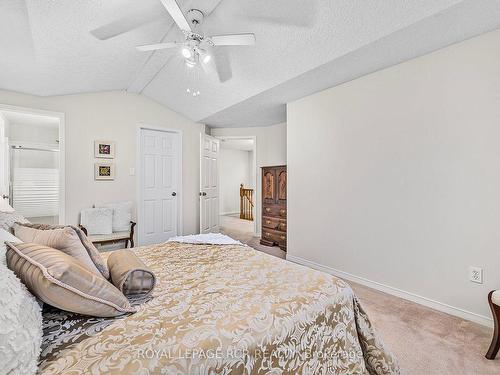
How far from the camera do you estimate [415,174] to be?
246cm

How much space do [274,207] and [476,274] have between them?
103 inches

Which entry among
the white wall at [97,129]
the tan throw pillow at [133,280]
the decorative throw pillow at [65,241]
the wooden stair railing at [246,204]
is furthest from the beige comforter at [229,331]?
the wooden stair railing at [246,204]

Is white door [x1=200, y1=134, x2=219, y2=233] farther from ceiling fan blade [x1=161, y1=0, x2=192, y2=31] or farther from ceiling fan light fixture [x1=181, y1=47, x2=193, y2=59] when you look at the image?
ceiling fan blade [x1=161, y1=0, x2=192, y2=31]

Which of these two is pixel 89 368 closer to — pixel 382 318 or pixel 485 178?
pixel 382 318

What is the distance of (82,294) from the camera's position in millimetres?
936

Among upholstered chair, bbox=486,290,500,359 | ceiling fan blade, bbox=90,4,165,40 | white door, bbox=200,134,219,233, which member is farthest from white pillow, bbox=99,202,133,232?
upholstered chair, bbox=486,290,500,359

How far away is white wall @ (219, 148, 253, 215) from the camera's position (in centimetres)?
891

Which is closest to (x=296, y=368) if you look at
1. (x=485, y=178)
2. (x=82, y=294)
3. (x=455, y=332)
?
(x=82, y=294)

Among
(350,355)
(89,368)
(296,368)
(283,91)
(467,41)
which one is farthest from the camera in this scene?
(283,91)

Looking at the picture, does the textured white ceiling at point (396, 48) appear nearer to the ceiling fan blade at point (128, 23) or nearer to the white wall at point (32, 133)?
the ceiling fan blade at point (128, 23)

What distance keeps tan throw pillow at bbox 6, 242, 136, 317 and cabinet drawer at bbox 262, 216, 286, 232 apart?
322 cm

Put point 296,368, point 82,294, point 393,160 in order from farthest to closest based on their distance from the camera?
point 393,160, point 296,368, point 82,294

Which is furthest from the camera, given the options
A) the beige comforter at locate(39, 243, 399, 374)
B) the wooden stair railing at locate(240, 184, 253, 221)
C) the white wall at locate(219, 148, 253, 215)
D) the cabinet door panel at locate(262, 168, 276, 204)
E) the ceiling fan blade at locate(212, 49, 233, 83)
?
the white wall at locate(219, 148, 253, 215)

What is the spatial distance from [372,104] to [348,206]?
45.8 inches
